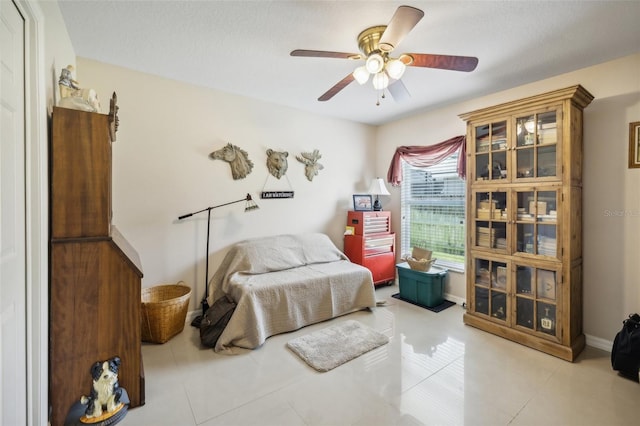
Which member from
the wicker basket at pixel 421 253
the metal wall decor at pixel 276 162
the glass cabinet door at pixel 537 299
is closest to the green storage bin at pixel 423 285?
the wicker basket at pixel 421 253

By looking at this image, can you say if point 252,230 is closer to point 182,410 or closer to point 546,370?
point 182,410

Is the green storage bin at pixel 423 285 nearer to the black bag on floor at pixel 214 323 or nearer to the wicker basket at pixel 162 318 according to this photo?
the black bag on floor at pixel 214 323

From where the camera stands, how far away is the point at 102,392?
5.32ft

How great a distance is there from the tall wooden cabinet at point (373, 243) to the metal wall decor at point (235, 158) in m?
1.64

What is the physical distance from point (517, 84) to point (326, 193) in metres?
2.48

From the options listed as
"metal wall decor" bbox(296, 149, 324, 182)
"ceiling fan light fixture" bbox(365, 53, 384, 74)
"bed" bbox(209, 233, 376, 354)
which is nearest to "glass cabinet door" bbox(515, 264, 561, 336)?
"bed" bbox(209, 233, 376, 354)

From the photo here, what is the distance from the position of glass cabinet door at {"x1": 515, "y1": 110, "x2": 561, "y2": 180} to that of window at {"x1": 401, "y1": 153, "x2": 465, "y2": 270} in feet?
3.27

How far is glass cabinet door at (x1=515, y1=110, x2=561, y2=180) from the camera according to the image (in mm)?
2443

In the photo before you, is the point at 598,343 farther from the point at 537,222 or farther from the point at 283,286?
the point at 283,286

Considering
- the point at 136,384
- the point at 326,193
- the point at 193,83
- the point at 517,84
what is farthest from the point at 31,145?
the point at 517,84

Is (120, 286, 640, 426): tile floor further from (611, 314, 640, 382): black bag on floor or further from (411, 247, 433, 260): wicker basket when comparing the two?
(411, 247, 433, 260): wicker basket

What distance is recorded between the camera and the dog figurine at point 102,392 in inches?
63.1

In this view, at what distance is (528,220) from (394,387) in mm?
1885

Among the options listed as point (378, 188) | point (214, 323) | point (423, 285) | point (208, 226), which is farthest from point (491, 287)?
point (208, 226)
